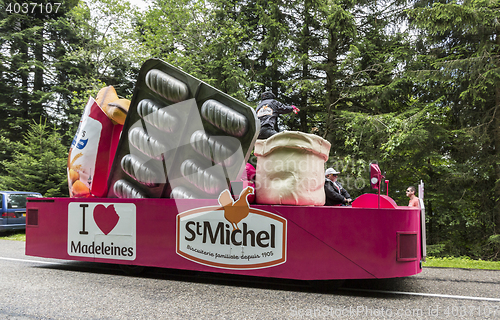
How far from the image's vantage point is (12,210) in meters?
12.2

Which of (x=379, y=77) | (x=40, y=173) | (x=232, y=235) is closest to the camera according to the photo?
(x=232, y=235)

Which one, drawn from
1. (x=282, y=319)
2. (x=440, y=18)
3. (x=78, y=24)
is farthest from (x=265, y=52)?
(x=282, y=319)

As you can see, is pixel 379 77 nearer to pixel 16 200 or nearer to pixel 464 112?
pixel 464 112

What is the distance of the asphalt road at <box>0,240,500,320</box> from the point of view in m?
3.75

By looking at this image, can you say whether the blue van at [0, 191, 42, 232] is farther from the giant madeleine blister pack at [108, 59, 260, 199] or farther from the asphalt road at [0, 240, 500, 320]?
the giant madeleine blister pack at [108, 59, 260, 199]

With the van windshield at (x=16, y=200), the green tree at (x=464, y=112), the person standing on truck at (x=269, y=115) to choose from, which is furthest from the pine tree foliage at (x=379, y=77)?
the person standing on truck at (x=269, y=115)

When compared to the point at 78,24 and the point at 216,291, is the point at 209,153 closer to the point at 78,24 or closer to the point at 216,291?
the point at 216,291

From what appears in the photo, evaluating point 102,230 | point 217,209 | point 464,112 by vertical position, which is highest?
point 464,112

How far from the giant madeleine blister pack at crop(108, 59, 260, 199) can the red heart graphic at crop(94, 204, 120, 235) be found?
272 mm

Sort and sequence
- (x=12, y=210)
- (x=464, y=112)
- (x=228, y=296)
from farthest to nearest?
(x=464, y=112) < (x=12, y=210) < (x=228, y=296)

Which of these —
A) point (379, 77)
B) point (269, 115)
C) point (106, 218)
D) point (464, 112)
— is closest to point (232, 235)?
point (269, 115)

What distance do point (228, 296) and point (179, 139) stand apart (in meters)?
2.40

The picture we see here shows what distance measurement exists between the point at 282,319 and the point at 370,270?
1.43 m

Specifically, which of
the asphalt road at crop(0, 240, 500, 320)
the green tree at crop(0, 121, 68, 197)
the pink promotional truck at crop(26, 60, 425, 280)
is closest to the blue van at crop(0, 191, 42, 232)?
the green tree at crop(0, 121, 68, 197)
